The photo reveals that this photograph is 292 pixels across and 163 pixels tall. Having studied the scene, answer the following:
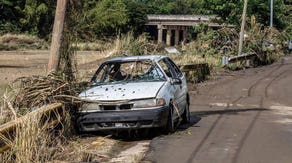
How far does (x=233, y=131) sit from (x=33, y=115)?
4.85m

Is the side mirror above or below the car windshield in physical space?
below

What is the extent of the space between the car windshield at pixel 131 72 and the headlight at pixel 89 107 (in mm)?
1434

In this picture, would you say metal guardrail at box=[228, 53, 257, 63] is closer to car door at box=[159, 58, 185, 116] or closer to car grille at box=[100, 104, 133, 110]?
car door at box=[159, 58, 185, 116]

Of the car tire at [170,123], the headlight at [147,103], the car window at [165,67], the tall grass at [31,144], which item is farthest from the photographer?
the car window at [165,67]

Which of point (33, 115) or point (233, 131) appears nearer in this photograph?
point (33, 115)

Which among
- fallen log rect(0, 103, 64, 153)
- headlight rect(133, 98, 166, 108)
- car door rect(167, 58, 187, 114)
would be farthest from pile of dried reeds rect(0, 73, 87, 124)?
car door rect(167, 58, 187, 114)

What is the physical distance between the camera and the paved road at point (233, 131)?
32.5ft

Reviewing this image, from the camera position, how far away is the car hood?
446 inches

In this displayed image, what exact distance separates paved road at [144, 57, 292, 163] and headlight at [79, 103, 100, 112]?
1221 millimetres

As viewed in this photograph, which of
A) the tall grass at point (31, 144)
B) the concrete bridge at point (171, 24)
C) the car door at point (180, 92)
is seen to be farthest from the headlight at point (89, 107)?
the concrete bridge at point (171, 24)

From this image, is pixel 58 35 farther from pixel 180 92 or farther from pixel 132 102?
pixel 180 92

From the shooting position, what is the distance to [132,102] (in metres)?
11.2

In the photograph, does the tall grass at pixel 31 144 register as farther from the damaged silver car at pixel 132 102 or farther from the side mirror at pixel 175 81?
the side mirror at pixel 175 81

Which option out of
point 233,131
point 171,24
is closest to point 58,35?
point 233,131
